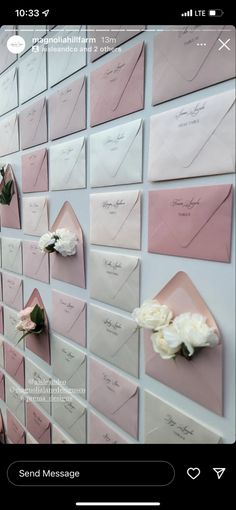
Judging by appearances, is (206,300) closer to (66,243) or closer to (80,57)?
(66,243)

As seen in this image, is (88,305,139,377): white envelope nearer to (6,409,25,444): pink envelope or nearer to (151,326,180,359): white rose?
(151,326,180,359): white rose

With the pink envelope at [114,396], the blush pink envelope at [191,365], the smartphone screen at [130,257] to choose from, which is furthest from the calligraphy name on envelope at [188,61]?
the pink envelope at [114,396]

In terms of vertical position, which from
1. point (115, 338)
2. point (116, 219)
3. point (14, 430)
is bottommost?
point (14, 430)

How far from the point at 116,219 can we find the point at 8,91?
1.73 feet

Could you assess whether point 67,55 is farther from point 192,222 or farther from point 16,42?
point 192,222

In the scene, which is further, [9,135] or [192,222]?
[9,135]

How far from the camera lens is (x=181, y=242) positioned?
376 millimetres

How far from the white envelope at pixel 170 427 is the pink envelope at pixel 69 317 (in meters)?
0.19

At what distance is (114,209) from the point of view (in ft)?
1.55

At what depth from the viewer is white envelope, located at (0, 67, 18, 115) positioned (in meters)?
0.69

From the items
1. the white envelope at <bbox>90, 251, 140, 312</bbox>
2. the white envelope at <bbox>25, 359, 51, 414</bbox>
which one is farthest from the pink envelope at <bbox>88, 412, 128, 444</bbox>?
the white envelope at <bbox>90, 251, 140, 312</bbox>
